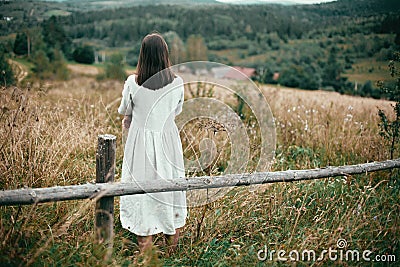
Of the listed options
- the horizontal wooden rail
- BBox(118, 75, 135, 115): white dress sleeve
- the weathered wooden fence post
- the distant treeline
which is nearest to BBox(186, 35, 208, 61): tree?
the distant treeline

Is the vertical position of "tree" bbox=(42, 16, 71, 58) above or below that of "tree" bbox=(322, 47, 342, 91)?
above

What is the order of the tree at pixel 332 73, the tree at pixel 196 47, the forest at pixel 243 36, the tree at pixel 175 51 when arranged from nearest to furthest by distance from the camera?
the tree at pixel 175 51, the forest at pixel 243 36, the tree at pixel 332 73, the tree at pixel 196 47

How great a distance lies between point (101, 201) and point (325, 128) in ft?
16.8

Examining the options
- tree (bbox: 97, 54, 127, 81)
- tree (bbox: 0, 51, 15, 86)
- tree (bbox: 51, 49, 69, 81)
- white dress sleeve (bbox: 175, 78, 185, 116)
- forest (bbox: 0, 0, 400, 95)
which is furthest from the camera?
tree (bbox: 51, 49, 69, 81)

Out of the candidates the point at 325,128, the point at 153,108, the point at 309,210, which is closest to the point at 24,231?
the point at 153,108

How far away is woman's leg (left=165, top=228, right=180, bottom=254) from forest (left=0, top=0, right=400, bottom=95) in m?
3.91

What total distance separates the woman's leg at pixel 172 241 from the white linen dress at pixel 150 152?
0.35 feet

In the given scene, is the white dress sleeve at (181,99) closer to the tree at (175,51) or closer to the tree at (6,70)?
the tree at (175,51)

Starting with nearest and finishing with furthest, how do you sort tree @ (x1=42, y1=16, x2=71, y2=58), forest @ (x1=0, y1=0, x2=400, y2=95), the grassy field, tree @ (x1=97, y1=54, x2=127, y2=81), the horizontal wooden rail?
1. the horizontal wooden rail
2. the grassy field
3. forest @ (x1=0, y1=0, x2=400, y2=95)
4. tree @ (x1=42, y1=16, x2=71, y2=58)
5. tree @ (x1=97, y1=54, x2=127, y2=81)

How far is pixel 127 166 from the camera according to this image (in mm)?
3516

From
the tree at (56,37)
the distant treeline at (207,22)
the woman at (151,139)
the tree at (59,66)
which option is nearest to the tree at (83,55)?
the distant treeline at (207,22)

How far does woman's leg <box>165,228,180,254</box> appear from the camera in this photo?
361cm

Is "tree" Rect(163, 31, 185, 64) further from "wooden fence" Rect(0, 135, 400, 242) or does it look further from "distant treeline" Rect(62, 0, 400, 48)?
"distant treeline" Rect(62, 0, 400, 48)

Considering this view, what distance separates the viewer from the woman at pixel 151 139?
337 cm
